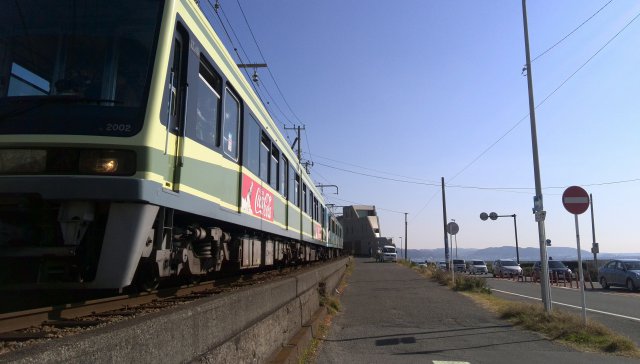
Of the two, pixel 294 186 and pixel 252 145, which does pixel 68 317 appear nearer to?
pixel 252 145

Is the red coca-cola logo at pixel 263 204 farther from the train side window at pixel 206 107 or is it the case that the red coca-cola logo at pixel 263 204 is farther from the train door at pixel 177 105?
the train door at pixel 177 105

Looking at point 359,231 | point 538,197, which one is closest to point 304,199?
point 538,197

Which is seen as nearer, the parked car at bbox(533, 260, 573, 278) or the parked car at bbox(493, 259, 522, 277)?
the parked car at bbox(533, 260, 573, 278)

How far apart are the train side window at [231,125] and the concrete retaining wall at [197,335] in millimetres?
2157

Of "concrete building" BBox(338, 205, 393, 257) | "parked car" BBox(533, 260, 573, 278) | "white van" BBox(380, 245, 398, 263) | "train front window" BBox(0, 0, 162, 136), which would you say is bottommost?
"parked car" BBox(533, 260, 573, 278)

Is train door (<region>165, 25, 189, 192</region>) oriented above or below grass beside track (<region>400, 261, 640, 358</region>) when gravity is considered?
above

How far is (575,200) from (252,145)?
6.64 m

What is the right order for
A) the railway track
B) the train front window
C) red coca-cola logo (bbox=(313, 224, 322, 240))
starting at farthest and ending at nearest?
red coca-cola logo (bbox=(313, 224, 322, 240)) < the train front window < the railway track

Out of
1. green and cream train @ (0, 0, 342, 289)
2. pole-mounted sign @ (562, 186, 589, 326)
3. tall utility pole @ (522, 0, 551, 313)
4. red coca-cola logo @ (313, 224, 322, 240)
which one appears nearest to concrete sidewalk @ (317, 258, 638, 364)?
tall utility pole @ (522, 0, 551, 313)

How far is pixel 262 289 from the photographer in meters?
5.93

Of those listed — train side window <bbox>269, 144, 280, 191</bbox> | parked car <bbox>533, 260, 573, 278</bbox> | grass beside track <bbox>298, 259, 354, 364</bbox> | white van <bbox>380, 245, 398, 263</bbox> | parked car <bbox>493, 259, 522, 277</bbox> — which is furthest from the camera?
white van <bbox>380, 245, 398, 263</bbox>

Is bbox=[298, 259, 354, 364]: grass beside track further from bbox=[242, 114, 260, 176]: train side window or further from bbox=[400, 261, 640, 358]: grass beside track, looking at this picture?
bbox=[400, 261, 640, 358]: grass beside track

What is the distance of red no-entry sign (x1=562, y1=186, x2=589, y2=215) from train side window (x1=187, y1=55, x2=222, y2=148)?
740 cm

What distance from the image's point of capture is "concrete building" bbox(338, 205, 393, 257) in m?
72.8
